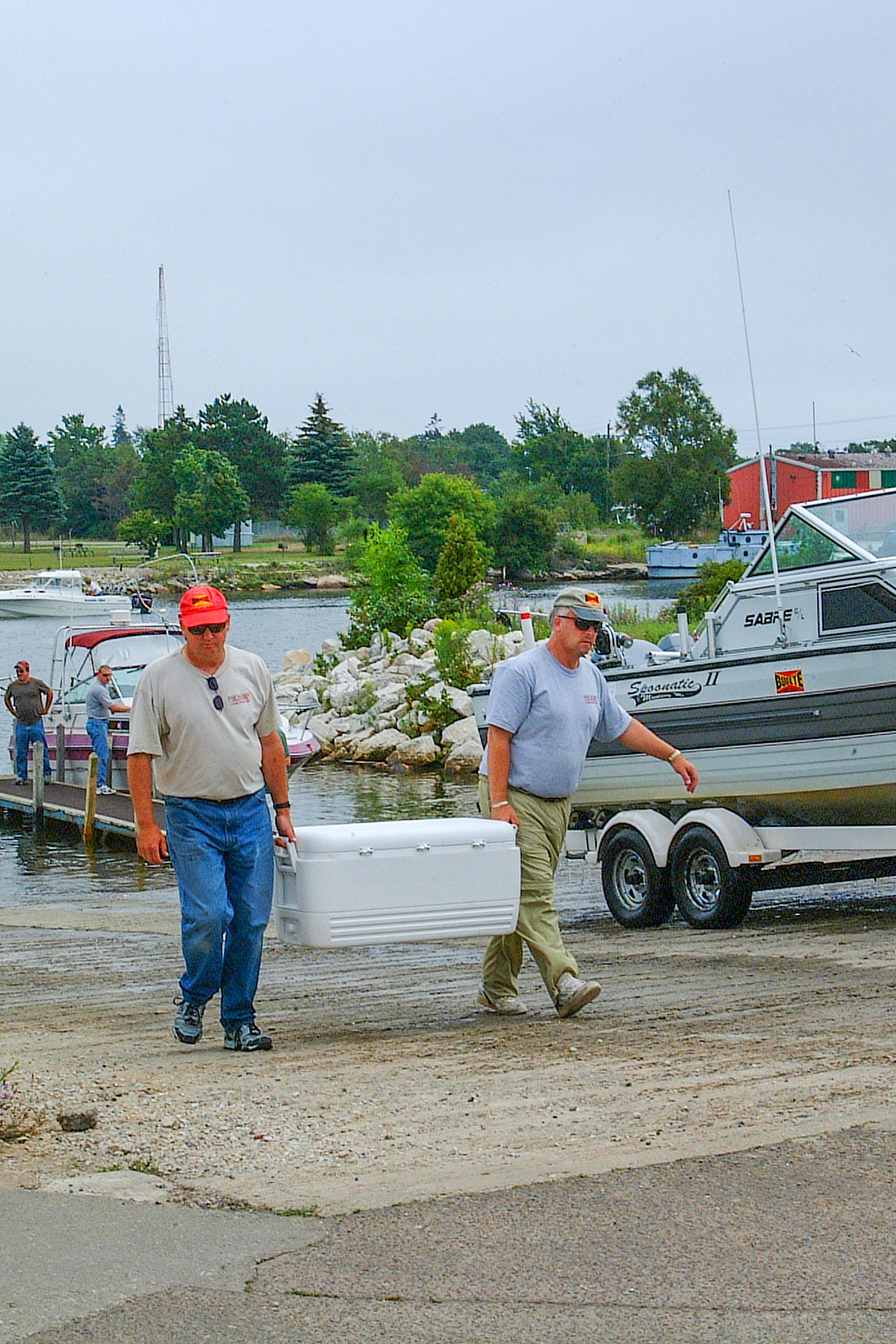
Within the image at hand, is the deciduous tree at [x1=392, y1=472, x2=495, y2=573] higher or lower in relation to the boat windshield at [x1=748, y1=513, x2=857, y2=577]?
higher

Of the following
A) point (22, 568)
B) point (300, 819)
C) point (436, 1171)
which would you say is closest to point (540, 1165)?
point (436, 1171)

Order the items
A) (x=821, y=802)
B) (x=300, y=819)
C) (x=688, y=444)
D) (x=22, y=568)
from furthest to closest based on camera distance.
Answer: (x=688, y=444), (x=22, y=568), (x=300, y=819), (x=821, y=802)

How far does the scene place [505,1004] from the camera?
798 cm

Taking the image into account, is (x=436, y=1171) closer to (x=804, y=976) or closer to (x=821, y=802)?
(x=804, y=976)

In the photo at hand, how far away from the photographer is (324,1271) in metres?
4.39

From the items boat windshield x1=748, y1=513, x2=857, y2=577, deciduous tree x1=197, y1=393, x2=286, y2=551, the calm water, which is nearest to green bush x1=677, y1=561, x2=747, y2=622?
the calm water

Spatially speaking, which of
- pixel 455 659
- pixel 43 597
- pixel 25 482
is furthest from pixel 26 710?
pixel 25 482

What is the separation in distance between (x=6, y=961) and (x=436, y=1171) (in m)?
6.22

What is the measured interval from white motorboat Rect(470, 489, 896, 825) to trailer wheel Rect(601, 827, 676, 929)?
431 millimetres

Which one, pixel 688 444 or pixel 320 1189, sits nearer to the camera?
pixel 320 1189

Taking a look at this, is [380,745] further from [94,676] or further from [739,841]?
[739,841]

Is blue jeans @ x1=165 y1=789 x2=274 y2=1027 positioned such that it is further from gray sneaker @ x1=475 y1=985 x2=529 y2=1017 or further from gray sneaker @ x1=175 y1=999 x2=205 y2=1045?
gray sneaker @ x1=475 y1=985 x2=529 y2=1017

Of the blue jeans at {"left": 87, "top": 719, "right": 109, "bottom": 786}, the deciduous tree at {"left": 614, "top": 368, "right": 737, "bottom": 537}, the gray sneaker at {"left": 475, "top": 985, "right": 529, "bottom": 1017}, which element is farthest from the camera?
the deciduous tree at {"left": 614, "top": 368, "right": 737, "bottom": 537}

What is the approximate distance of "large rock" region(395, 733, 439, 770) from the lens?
30.2 metres
